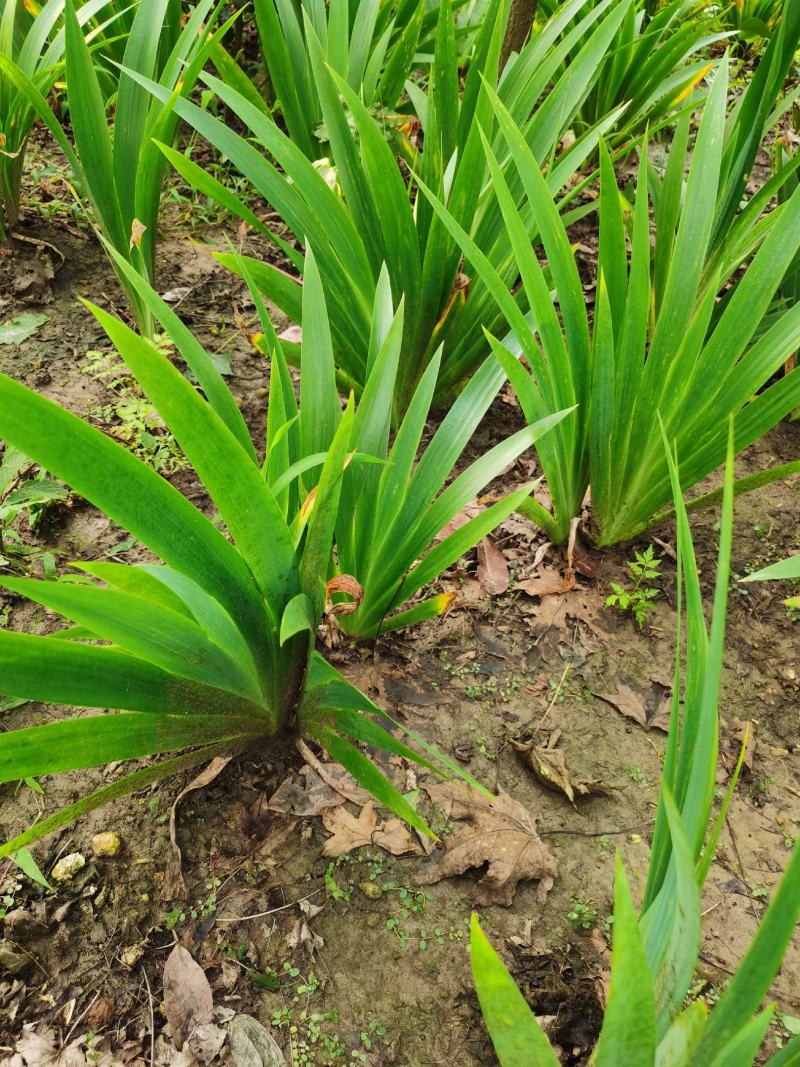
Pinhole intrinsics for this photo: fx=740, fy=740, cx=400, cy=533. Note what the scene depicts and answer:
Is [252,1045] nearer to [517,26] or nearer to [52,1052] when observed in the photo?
[52,1052]

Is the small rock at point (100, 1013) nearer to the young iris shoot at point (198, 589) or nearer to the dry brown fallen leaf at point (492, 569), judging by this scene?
the young iris shoot at point (198, 589)

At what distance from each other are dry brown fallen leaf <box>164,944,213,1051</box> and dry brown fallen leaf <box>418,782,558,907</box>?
1.01 feet

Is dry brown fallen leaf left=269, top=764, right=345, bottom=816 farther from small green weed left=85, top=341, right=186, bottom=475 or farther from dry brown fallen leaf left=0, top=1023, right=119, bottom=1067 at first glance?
small green weed left=85, top=341, right=186, bottom=475

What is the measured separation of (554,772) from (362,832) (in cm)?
31

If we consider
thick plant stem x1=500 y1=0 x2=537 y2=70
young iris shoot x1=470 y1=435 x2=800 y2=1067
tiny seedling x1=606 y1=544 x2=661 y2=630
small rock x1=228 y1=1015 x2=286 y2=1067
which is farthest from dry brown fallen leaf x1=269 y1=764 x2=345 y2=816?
thick plant stem x1=500 y1=0 x2=537 y2=70

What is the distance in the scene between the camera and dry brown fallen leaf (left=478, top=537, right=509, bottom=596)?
143 cm

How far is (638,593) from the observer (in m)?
1.40

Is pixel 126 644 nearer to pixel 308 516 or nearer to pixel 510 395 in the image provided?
pixel 308 516

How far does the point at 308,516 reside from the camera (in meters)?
0.98

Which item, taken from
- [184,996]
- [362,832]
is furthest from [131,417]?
[184,996]

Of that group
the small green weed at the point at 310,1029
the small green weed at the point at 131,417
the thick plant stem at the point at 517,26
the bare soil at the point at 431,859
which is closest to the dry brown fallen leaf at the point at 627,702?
the bare soil at the point at 431,859

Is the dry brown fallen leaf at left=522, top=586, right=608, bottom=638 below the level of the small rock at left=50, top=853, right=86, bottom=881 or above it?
above

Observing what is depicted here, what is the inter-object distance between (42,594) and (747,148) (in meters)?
1.58

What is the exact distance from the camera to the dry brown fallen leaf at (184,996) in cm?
90
